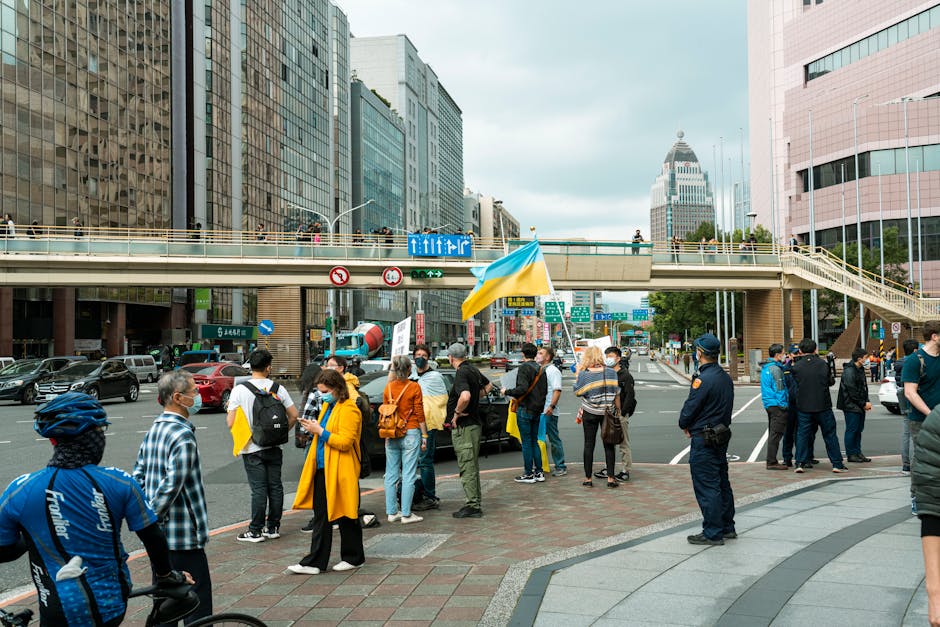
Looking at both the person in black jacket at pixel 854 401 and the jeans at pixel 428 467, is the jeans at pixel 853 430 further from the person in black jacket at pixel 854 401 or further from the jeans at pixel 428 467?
the jeans at pixel 428 467

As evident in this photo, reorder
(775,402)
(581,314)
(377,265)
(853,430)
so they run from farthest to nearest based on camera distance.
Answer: (581,314) < (377,265) < (853,430) < (775,402)

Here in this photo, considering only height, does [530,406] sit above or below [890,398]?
above

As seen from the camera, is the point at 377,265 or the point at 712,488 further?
the point at 377,265

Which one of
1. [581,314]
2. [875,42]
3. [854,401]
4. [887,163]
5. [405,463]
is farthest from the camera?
[581,314]

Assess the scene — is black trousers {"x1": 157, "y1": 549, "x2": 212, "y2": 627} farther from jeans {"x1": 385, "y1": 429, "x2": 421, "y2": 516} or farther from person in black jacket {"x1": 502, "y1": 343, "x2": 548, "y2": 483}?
person in black jacket {"x1": 502, "y1": 343, "x2": 548, "y2": 483}

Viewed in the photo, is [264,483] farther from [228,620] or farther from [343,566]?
[228,620]

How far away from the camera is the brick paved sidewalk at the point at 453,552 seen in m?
5.57

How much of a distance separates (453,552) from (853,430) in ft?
26.6

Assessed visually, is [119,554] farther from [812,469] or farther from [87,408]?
[812,469]

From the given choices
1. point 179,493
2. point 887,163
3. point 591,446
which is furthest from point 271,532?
point 887,163

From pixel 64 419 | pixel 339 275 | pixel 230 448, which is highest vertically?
pixel 339 275

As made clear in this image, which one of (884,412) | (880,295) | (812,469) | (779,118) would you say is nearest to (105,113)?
(880,295)

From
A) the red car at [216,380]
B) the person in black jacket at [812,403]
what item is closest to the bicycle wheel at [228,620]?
the person in black jacket at [812,403]

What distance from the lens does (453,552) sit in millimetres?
7117
